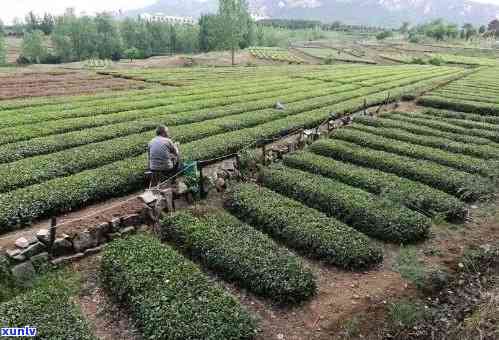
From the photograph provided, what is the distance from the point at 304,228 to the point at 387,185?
17.5 ft

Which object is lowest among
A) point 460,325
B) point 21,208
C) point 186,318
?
point 460,325

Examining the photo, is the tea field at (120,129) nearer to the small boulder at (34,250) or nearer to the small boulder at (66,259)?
the small boulder at (34,250)

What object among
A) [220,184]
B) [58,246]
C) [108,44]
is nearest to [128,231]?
[58,246]

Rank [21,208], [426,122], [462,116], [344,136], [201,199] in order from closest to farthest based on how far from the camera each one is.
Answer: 1. [21,208]
2. [201,199]
3. [344,136]
4. [426,122]
5. [462,116]

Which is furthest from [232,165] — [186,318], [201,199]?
[186,318]

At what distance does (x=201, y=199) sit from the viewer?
15258 millimetres

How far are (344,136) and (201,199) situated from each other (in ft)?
36.9

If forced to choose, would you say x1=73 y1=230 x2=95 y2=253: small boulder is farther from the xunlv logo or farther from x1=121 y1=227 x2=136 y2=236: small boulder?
the xunlv logo

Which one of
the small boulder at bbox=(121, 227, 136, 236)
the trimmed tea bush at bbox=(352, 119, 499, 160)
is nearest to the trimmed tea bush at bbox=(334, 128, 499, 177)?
the trimmed tea bush at bbox=(352, 119, 499, 160)

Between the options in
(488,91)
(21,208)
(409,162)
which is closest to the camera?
(21,208)

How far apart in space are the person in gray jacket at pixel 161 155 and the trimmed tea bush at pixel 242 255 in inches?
93.4

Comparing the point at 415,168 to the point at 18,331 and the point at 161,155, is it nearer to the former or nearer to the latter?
the point at 161,155

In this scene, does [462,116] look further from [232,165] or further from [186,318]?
[186,318]

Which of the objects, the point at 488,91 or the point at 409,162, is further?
the point at 488,91
